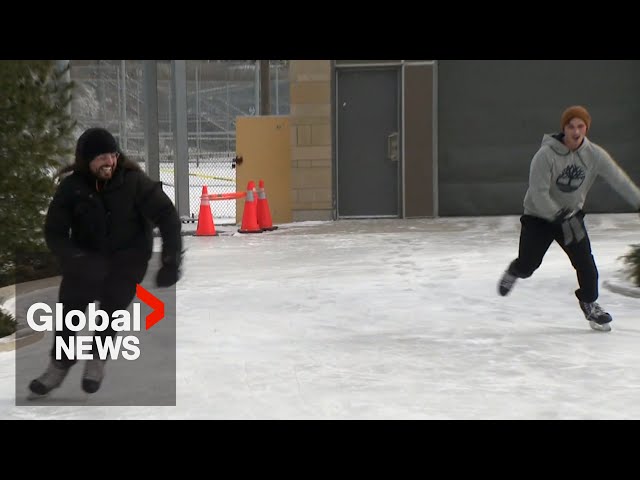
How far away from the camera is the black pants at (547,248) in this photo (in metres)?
7.31

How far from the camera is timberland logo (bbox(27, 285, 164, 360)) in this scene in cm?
542

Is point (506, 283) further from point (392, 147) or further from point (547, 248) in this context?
point (392, 147)

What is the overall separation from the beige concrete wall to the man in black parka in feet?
35.6

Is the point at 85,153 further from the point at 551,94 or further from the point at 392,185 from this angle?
the point at 551,94

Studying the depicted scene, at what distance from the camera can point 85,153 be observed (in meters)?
5.13

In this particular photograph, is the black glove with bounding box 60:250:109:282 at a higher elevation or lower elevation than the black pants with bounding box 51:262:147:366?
higher

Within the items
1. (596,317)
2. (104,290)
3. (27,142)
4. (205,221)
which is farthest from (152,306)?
(205,221)

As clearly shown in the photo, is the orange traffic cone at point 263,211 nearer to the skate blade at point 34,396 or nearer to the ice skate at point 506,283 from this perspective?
the ice skate at point 506,283

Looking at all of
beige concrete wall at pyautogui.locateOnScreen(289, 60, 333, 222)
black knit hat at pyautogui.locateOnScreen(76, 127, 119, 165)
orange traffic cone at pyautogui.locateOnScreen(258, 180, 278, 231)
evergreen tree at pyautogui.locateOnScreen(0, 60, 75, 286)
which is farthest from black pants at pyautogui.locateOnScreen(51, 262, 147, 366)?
beige concrete wall at pyautogui.locateOnScreen(289, 60, 333, 222)

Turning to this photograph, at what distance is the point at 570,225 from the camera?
23.8ft

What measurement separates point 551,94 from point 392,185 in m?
3.23

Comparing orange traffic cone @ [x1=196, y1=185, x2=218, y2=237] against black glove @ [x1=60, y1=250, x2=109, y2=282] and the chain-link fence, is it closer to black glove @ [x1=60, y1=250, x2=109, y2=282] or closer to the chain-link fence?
black glove @ [x1=60, y1=250, x2=109, y2=282]

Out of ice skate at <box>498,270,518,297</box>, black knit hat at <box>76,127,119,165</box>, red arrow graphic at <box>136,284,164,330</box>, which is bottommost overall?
red arrow graphic at <box>136,284,164,330</box>

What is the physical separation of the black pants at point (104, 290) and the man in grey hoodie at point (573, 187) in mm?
3277
